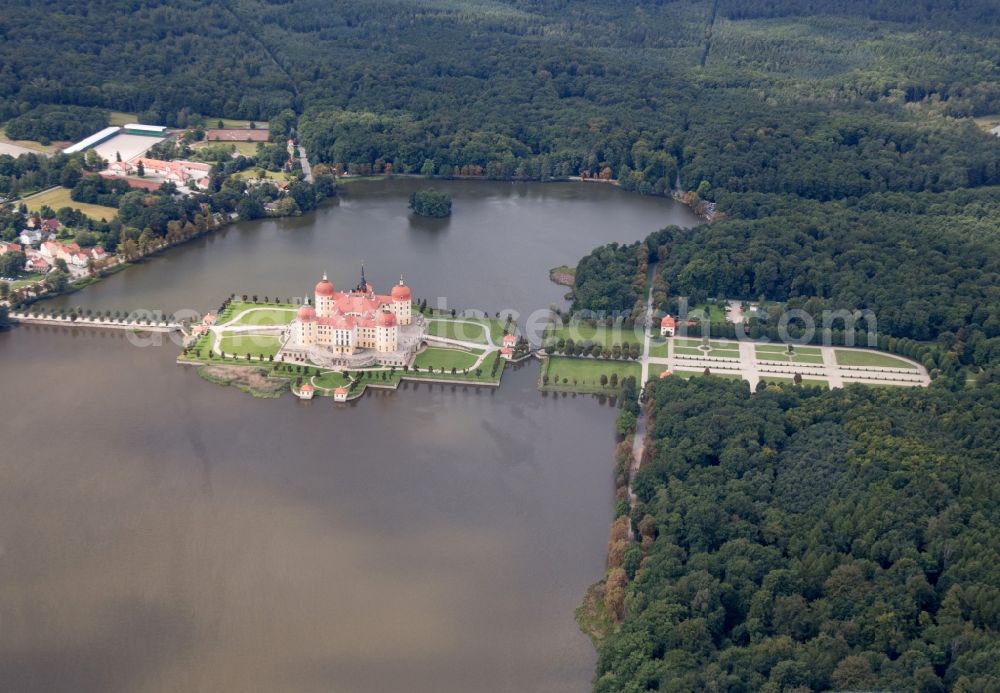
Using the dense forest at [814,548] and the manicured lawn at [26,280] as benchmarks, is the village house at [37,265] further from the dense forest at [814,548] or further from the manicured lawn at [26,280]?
the dense forest at [814,548]

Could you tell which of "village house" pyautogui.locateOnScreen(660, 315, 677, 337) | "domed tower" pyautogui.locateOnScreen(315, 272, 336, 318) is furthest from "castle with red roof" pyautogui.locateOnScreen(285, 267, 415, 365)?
"village house" pyautogui.locateOnScreen(660, 315, 677, 337)

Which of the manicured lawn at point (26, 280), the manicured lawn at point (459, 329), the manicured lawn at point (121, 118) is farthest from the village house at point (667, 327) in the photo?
the manicured lawn at point (121, 118)

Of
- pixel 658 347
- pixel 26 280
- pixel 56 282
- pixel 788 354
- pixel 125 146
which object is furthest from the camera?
pixel 125 146

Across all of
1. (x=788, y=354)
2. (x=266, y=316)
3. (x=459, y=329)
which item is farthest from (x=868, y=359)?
(x=266, y=316)

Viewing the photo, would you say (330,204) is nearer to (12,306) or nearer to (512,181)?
(512,181)

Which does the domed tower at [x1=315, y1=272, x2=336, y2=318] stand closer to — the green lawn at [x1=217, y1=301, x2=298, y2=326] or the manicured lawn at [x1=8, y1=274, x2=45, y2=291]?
the green lawn at [x1=217, y1=301, x2=298, y2=326]

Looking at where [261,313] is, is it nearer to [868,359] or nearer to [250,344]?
[250,344]
